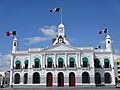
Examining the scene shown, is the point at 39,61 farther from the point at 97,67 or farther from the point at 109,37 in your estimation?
the point at 109,37

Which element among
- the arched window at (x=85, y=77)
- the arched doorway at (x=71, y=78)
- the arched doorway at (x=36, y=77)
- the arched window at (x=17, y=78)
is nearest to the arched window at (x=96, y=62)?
the arched window at (x=85, y=77)

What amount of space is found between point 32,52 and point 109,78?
24.3m

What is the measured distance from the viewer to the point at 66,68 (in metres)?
70.2

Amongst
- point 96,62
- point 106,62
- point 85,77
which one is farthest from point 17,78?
point 106,62

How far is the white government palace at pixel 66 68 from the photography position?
69750 mm

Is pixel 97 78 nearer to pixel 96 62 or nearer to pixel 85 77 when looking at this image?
pixel 85 77

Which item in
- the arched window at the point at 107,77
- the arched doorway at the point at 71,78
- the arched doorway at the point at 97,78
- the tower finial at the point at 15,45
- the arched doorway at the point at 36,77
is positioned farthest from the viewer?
the tower finial at the point at 15,45

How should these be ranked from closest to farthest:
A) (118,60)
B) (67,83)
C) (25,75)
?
(67,83)
(25,75)
(118,60)

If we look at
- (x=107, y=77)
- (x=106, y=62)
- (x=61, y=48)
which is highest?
(x=61, y=48)

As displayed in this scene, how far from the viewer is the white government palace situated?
69750mm

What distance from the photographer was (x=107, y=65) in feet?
238

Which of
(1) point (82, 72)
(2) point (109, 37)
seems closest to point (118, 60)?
(2) point (109, 37)

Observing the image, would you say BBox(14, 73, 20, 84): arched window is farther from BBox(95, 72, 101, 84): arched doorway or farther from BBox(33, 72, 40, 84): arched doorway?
BBox(95, 72, 101, 84): arched doorway

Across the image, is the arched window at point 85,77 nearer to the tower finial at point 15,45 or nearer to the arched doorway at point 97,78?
the arched doorway at point 97,78
